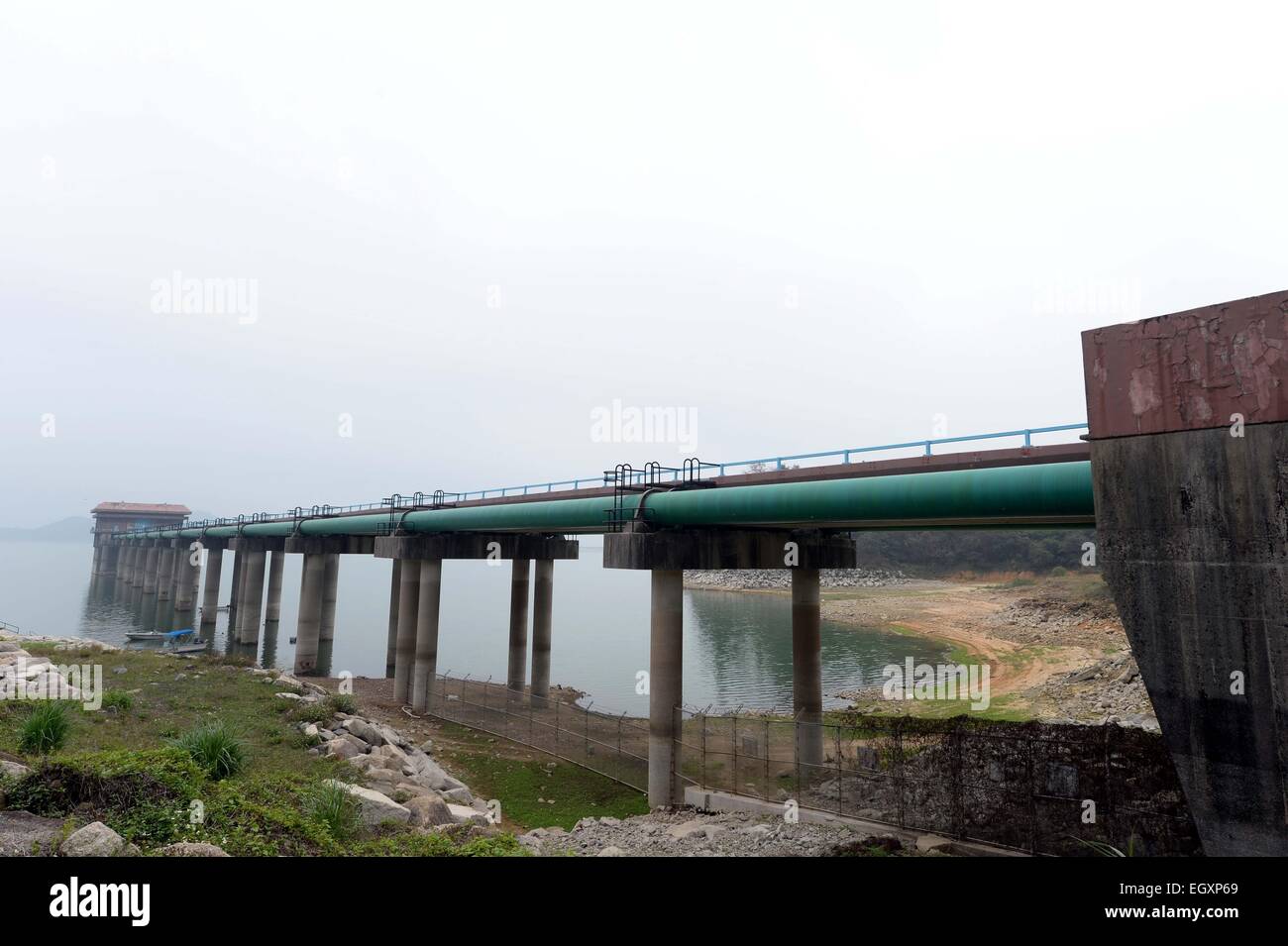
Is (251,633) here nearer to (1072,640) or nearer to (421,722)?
(421,722)

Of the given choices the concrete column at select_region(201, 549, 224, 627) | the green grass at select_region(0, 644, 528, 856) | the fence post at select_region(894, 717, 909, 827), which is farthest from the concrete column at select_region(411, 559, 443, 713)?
the concrete column at select_region(201, 549, 224, 627)

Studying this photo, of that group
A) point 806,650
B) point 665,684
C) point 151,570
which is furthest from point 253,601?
point 151,570

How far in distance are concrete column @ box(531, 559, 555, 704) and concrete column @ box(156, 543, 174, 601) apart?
250ft

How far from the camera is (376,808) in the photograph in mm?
12883

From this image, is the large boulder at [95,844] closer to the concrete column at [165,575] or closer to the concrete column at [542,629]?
the concrete column at [542,629]

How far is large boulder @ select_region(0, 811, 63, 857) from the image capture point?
764 centimetres

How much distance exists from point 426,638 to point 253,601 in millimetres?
36377

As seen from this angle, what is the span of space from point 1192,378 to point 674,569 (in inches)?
615

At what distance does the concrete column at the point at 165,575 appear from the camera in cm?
9119

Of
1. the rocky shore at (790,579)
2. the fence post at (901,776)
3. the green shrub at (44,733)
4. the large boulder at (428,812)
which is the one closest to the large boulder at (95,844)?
the large boulder at (428,812)

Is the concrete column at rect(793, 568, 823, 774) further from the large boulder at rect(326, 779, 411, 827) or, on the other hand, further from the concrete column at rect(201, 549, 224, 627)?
the concrete column at rect(201, 549, 224, 627)

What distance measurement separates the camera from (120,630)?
6962 cm

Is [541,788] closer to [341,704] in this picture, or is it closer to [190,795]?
[341,704]
